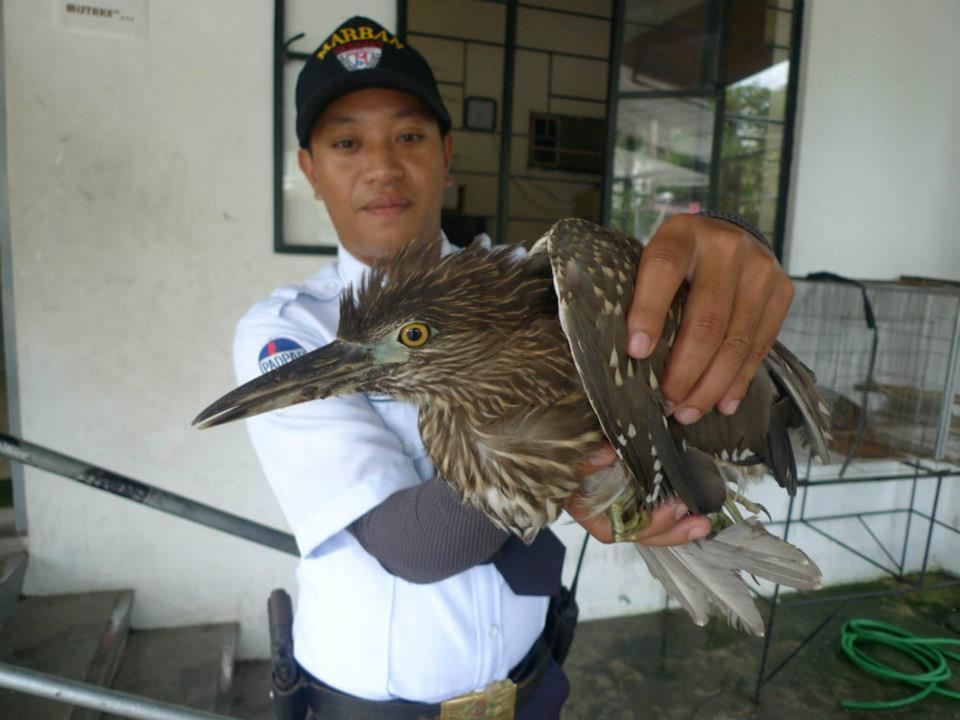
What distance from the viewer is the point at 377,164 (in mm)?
1694

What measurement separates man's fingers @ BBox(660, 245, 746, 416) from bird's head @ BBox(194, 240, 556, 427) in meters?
0.28

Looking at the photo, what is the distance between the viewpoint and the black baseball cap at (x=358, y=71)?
5.32ft

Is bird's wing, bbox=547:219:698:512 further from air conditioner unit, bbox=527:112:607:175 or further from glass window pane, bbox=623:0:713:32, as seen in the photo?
air conditioner unit, bbox=527:112:607:175

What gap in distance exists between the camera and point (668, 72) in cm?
405

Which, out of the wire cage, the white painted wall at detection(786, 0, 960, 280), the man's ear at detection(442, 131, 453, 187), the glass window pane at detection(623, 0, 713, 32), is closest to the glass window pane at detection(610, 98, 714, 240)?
the glass window pane at detection(623, 0, 713, 32)

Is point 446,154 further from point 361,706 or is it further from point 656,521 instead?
point 361,706

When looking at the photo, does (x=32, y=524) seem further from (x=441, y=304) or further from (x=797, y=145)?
(x=797, y=145)

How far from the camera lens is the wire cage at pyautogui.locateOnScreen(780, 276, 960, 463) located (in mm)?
3637

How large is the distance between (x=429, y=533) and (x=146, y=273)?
2.65 m

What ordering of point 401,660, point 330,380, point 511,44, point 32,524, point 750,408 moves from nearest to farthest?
point 330,380 < point 750,408 < point 401,660 < point 32,524 < point 511,44

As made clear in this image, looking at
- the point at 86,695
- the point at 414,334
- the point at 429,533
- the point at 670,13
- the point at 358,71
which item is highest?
the point at 670,13

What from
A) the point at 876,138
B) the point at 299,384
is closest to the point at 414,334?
the point at 299,384

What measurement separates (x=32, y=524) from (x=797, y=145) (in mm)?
5094

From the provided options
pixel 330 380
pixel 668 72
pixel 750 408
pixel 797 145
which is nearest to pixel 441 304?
pixel 330 380
